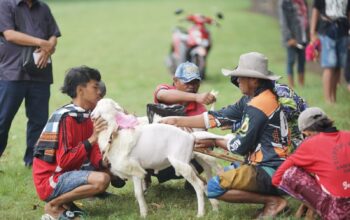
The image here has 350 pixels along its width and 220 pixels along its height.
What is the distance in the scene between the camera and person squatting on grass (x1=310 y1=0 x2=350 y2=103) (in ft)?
31.5

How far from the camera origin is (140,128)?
543 centimetres

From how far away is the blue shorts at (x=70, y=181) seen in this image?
17.5ft

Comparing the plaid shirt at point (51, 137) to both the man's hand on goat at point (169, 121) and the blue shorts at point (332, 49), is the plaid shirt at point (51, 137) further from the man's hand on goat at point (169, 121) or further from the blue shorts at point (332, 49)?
the blue shorts at point (332, 49)

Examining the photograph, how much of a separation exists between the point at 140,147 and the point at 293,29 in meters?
7.41

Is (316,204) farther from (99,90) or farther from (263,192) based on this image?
(99,90)

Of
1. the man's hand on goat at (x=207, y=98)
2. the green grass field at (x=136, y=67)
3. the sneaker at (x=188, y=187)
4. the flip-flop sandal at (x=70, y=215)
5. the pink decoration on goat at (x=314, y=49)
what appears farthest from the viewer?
the pink decoration on goat at (x=314, y=49)

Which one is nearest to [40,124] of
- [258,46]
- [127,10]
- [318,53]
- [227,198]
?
[227,198]

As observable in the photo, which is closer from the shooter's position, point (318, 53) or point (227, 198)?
point (227, 198)

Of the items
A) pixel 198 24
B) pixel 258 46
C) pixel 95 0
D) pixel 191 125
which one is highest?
pixel 191 125

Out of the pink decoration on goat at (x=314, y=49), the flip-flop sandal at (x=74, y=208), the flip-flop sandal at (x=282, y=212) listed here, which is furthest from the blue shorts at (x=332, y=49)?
the flip-flop sandal at (x=74, y=208)

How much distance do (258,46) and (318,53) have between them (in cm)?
938

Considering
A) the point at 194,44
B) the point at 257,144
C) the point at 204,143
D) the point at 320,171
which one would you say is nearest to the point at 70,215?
the point at 204,143

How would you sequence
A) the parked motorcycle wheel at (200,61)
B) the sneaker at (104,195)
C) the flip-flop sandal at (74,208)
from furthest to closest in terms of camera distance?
the parked motorcycle wheel at (200,61)
the sneaker at (104,195)
the flip-flop sandal at (74,208)

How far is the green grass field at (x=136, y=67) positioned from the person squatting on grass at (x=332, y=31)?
577 millimetres
